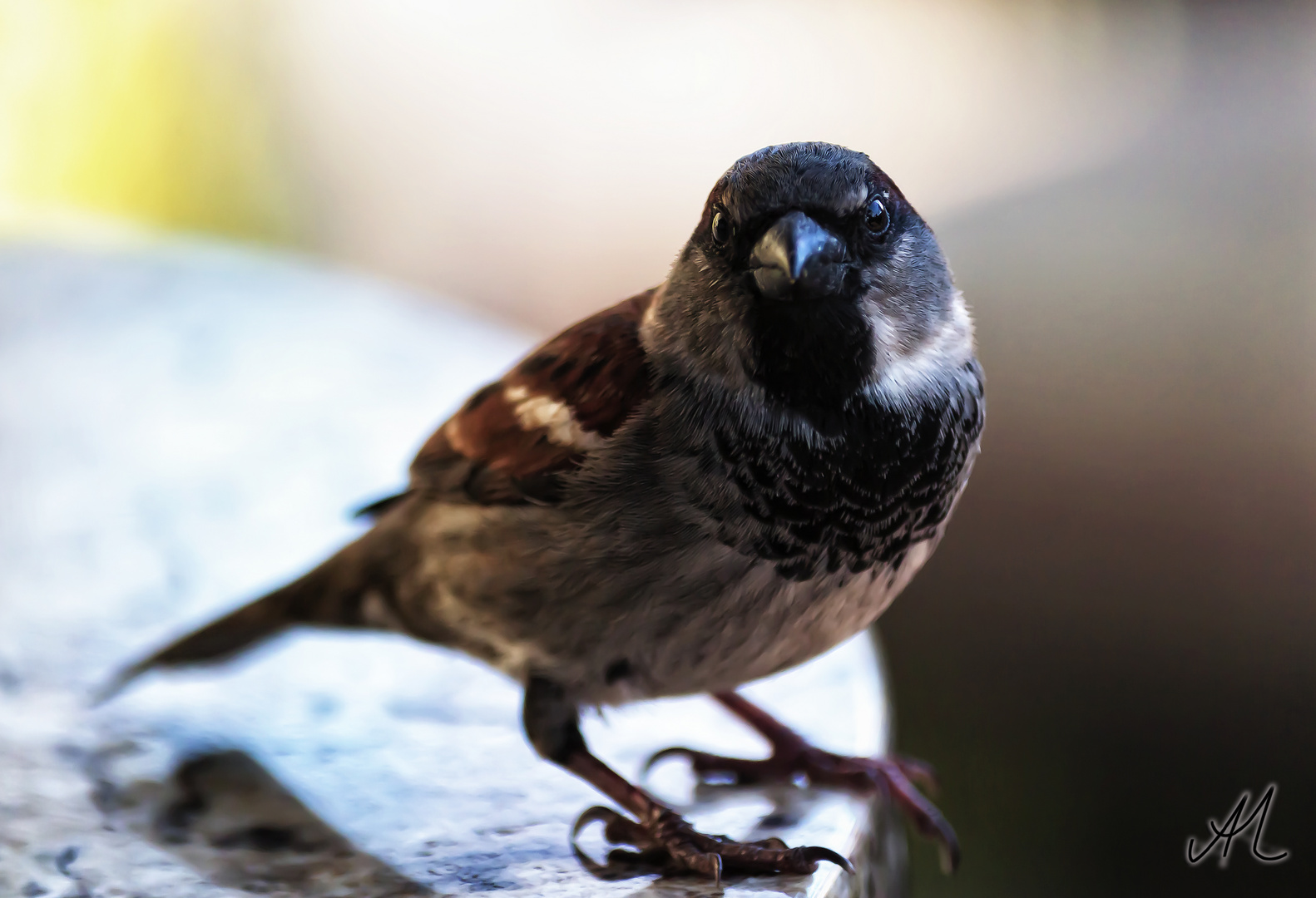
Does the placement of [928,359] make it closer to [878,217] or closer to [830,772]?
[878,217]

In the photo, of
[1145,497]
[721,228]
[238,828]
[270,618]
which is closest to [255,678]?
[270,618]

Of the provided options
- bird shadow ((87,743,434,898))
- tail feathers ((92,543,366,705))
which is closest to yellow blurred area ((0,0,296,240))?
tail feathers ((92,543,366,705))

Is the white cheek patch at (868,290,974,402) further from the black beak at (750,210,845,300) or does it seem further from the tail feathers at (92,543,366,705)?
the tail feathers at (92,543,366,705)

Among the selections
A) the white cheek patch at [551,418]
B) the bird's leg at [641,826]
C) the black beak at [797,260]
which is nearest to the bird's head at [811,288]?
the black beak at [797,260]

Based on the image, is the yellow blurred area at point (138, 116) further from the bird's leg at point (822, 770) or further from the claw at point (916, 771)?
the claw at point (916, 771)

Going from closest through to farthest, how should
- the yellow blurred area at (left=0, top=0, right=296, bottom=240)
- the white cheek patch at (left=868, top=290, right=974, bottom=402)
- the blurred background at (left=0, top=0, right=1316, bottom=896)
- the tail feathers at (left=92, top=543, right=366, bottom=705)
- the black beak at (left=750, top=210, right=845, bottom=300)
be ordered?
the black beak at (left=750, top=210, right=845, bottom=300) → the white cheek patch at (left=868, top=290, right=974, bottom=402) → the tail feathers at (left=92, top=543, right=366, bottom=705) → the blurred background at (left=0, top=0, right=1316, bottom=896) → the yellow blurred area at (left=0, top=0, right=296, bottom=240)
